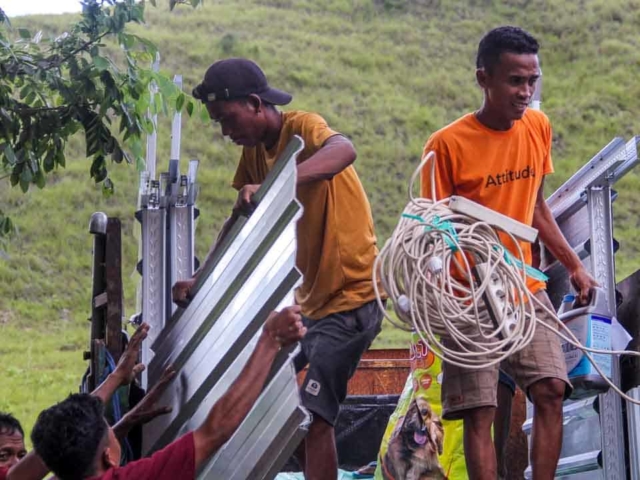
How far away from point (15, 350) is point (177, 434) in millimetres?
18772

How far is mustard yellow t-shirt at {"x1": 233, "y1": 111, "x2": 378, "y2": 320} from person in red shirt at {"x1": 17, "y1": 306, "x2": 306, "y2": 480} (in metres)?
1.11

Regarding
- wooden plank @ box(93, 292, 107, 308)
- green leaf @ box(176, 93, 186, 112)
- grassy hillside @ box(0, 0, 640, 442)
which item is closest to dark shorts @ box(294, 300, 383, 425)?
wooden plank @ box(93, 292, 107, 308)

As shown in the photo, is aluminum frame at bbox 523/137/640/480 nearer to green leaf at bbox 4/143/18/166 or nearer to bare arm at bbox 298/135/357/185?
bare arm at bbox 298/135/357/185

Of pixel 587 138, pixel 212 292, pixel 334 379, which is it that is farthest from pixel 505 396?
pixel 587 138

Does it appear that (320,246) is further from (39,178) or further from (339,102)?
(339,102)

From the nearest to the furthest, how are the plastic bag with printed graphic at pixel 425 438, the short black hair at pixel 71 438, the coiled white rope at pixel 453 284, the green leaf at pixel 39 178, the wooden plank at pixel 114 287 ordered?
1. the short black hair at pixel 71 438
2. the coiled white rope at pixel 453 284
3. the wooden plank at pixel 114 287
4. the plastic bag with printed graphic at pixel 425 438
5. the green leaf at pixel 39 178

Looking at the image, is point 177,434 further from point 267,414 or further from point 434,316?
point 434,316

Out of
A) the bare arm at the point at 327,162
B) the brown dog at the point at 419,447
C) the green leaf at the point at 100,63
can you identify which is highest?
the green leaf at the point at 100,63

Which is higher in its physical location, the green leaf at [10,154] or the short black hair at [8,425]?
the green leaf at [10,154]

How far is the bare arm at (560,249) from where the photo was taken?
4.52m

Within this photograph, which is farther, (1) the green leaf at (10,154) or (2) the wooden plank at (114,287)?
(1) the green leaf at (10,154)

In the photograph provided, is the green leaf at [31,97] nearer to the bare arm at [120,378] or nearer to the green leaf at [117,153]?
the green leaf at [117,153]

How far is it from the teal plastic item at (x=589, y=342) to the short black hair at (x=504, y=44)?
3.27 ft

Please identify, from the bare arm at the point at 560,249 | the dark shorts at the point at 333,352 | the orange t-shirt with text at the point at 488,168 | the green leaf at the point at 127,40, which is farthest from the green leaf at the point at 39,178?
the bare arm at the point at 560,249
